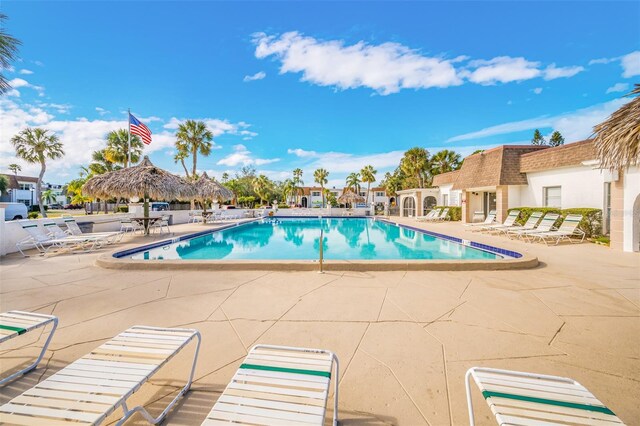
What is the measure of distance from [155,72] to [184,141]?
50.1ft

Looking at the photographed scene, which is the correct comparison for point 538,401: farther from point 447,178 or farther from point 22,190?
point 22,190

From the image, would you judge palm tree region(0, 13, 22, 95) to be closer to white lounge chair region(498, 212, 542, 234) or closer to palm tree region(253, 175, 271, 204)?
white lounge chair region(498, 212, 542, 234)

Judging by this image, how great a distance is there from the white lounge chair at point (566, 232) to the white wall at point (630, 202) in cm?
177

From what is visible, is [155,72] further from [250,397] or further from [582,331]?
[582,331]

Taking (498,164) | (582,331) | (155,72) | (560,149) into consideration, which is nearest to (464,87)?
(498,164)

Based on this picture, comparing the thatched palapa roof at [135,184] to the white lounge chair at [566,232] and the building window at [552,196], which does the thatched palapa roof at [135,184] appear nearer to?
the white lounge chair at [566,232]

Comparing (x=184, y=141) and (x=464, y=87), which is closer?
(x=464, y=87)

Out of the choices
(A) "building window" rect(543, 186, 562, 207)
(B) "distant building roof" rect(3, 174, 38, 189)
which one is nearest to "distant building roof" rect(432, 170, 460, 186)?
(A) "building window" rect(543, 186, 562, 207)

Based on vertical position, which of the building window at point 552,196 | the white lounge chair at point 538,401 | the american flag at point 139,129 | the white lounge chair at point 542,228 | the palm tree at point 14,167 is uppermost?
the palm tree at point 14,167

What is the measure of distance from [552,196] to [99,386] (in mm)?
18183

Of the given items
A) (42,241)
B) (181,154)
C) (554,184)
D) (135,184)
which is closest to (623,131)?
(554,184)

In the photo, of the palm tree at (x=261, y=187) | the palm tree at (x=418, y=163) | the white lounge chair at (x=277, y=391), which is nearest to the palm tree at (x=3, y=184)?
the palm tree at (x=261, y=187)

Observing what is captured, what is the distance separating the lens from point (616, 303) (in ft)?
14.0

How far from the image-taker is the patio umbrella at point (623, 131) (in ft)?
18.6
